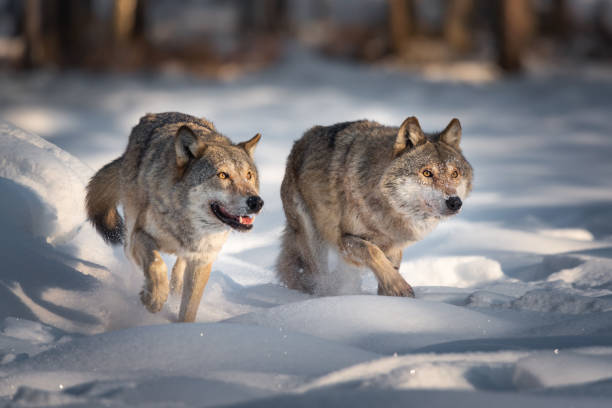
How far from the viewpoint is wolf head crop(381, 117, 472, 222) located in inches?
197

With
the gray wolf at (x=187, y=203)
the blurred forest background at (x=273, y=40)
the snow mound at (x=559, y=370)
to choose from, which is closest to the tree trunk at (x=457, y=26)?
the blurred forest background at (x=273, y=40)

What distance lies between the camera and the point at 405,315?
14.1 ft

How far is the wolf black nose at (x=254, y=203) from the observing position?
4.48 metres

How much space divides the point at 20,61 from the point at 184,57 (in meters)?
5.92

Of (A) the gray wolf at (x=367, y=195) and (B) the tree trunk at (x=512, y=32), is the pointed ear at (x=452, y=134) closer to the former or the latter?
(A) the gray wolf at (x=367, y=195)

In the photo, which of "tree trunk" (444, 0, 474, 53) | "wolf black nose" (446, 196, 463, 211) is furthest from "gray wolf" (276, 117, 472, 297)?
"tree trunk" (444, 0, 474, 53)

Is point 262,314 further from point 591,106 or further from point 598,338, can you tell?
point 591,106

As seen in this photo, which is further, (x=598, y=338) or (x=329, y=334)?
(x=329, y=334)

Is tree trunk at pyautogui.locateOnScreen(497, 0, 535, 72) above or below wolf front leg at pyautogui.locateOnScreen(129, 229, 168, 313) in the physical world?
above

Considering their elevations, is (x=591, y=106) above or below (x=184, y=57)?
below

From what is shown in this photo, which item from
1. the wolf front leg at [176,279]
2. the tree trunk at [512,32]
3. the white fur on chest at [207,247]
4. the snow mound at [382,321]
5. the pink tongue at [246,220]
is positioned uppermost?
the tree trunk at [512,32]

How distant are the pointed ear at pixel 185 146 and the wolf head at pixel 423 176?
1555 mm

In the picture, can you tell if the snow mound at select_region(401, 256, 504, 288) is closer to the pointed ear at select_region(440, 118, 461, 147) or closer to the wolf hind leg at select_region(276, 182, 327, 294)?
the wolf hind leg at select_region(276, 182, 327, 294)

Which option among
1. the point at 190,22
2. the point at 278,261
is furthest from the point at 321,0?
the point at 278,261
